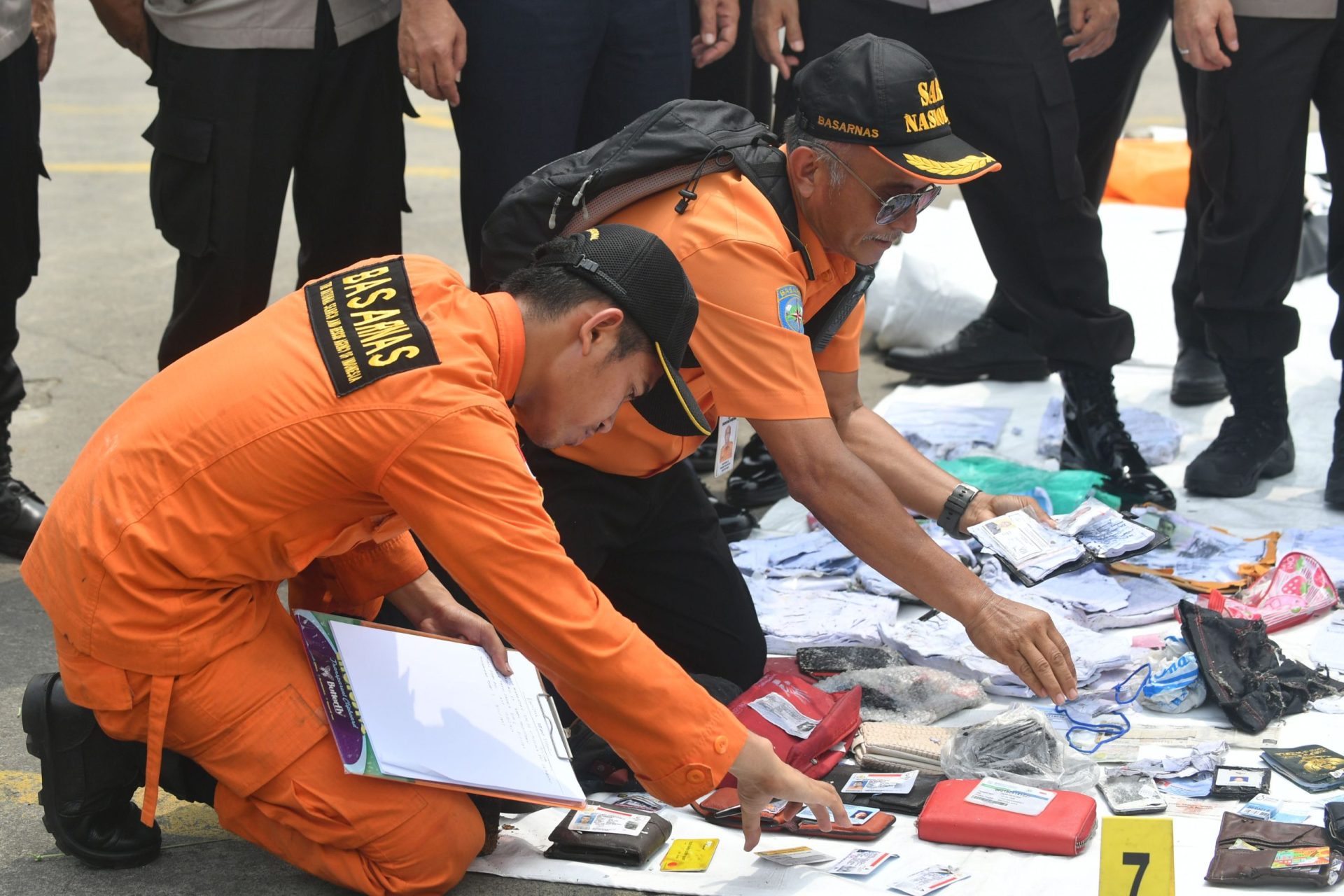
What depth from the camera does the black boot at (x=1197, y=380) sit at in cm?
431

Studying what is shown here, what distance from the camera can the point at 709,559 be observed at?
9.53 ft

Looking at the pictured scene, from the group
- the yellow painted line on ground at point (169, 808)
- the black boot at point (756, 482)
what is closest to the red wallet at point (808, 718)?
the yellow painted line on ground at point (169, 808)

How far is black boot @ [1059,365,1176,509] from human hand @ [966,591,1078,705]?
1.39 m

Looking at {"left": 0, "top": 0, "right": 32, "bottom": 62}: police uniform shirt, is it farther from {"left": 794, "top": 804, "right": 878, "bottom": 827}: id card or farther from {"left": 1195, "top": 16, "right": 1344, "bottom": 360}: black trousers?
{"left": 1195, "top": 16, "right": 1344, "bottom": 360}: black trousers

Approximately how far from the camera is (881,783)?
2471mm

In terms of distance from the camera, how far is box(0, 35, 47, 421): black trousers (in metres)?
3.18

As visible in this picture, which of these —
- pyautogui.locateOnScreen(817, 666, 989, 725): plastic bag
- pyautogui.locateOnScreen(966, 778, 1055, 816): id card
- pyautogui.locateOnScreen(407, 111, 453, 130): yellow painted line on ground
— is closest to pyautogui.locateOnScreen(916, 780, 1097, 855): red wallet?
pyautogui.locateOnScreen(966, 778, 1055, 816): id card

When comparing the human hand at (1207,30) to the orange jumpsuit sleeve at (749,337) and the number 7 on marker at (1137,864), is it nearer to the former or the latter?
the orange jumpsuit sleeve at (749,337)

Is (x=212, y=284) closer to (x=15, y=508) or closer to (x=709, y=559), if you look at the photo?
(x=15, y=508)

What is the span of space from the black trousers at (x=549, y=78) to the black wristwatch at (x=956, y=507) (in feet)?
3.67

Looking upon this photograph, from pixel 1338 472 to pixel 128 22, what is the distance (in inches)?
119

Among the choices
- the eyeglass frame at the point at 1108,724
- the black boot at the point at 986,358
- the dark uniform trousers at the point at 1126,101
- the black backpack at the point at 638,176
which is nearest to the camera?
the black backpack at the point at 638,176

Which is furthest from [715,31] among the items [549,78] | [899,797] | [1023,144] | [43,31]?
[899,797]

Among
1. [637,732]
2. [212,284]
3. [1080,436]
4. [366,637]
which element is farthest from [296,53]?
[1080,436]
